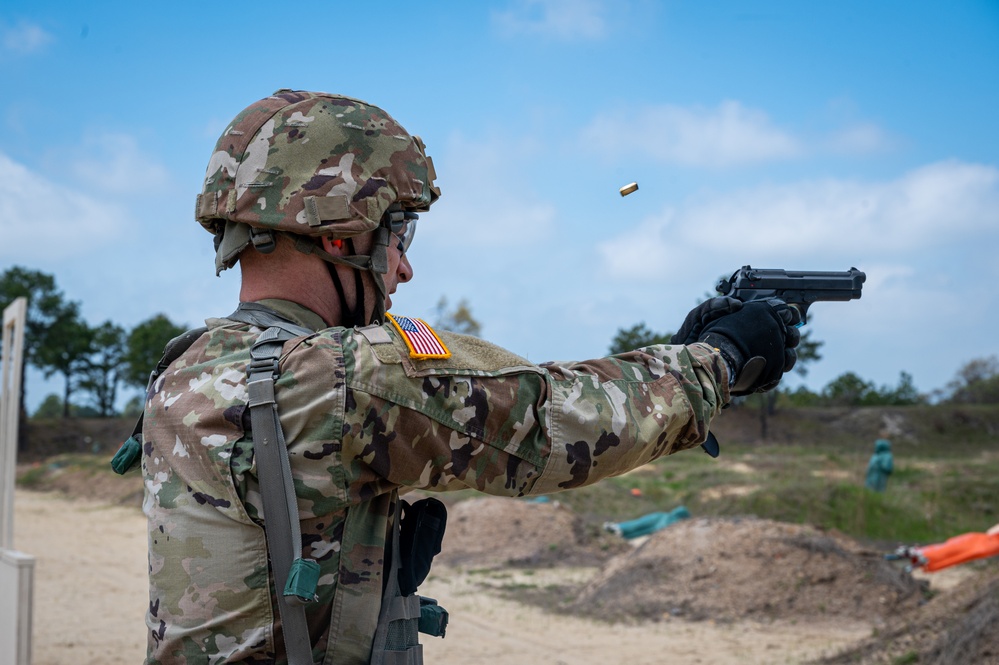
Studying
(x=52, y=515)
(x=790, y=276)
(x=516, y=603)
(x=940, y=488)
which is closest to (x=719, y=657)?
(x=516, y=603)

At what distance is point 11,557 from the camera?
6043mm

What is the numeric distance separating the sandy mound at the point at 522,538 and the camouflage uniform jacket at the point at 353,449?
1199 cm

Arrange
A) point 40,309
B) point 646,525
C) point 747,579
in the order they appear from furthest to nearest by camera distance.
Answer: point 40,309 < point 646,525 < point 747,579

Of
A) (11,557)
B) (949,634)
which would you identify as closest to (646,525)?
(949,634)

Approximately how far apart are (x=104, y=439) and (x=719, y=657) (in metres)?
42.6

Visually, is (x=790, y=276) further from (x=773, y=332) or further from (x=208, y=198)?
(x=208, y=198)

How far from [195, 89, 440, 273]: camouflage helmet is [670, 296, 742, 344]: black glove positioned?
28.1 inches

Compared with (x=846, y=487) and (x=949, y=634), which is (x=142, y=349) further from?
(x=949, y=634)

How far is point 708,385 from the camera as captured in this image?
1.98 metres

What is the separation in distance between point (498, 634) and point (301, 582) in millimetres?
8300

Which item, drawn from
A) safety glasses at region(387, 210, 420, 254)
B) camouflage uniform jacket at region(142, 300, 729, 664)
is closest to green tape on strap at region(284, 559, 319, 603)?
camouflage uniform jacket at region(142, 300, 729, 664)

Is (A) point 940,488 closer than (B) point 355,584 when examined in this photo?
No

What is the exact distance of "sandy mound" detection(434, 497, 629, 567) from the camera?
1384cm

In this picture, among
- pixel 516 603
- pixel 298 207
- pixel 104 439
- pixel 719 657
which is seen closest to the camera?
pixel 298 207
